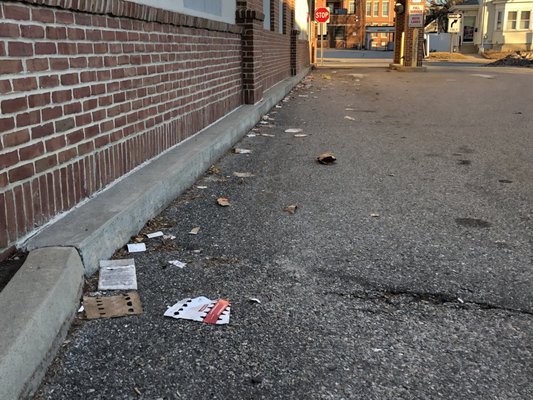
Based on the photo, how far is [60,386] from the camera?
2318mm

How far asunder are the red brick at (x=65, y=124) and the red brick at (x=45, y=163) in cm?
20

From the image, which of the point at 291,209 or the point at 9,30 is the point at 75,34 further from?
the point at 291,209

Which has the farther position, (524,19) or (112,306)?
(524,19)

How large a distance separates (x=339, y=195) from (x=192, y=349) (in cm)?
305

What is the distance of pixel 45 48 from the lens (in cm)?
333

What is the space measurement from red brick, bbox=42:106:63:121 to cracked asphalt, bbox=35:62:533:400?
41.4 inches

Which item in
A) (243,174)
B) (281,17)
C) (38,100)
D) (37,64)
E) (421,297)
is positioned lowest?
(421,297)

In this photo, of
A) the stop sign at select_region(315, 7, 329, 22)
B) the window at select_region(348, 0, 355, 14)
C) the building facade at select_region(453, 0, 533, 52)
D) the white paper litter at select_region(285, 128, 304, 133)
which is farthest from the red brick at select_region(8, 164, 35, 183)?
the window at select_region(348, 0, 355, 14)

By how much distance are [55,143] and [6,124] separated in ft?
1.65

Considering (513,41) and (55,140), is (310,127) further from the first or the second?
(513,41)

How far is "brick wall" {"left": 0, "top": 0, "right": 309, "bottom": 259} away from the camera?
3031mm

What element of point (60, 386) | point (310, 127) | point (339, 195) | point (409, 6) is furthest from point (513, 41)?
point (60, 386)

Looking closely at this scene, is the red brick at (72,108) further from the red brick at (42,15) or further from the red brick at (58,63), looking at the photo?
the red brick at (42,15)

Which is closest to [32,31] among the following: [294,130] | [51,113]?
[51,113]
